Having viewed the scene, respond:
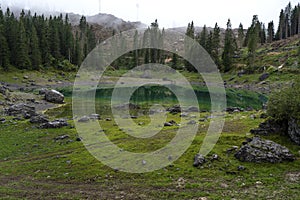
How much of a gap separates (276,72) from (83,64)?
308 ft

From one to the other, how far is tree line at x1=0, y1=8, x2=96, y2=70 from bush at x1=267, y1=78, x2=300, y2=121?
9609cm

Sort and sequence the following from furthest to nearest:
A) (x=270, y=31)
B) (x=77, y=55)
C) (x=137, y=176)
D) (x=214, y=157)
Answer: (x=270, y=31), (x=77, y=55), (x=214, y=157), (x=137, y=176)

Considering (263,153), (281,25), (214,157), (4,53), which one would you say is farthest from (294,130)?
(281,25)

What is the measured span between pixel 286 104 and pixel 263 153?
258 inches

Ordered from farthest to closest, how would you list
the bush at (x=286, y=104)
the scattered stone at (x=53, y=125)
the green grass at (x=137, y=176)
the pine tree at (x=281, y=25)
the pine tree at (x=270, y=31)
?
the pine tree at (x=270, y=31) < the pine tree at (x=281, y=25) < the scattered stone at (x=53, y=125) < the bush at (x=286, y=104) < the green grass at (x=137, y=176)

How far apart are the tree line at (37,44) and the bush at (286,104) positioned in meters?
96.1

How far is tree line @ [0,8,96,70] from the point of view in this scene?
4055 inches

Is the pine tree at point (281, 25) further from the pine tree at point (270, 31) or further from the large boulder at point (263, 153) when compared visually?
the large boulder at point (263, 153)

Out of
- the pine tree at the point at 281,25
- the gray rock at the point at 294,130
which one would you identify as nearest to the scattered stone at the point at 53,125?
the gray rock at the point at 294,130

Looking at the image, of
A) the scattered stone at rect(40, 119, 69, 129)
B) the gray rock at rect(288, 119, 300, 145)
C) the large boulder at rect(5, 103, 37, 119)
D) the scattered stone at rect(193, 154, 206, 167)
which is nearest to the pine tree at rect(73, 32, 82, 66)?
the large boulder at rect(5, 103, 37, 119)

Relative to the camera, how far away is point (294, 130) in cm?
2430

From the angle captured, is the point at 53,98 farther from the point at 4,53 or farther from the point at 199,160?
the point at 199,160

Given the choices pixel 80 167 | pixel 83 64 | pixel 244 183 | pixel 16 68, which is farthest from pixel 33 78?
pixel 244 183

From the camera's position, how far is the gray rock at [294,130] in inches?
936
